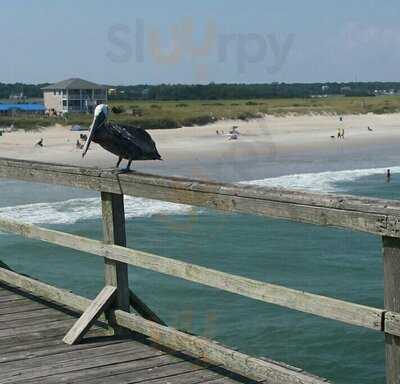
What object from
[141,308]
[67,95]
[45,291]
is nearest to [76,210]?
[45,291]

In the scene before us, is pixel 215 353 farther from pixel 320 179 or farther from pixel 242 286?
pixel 320 179

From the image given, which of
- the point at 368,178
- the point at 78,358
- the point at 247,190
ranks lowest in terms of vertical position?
the point at 368,178

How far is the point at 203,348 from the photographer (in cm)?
465

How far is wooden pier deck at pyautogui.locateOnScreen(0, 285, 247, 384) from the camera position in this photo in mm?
4516

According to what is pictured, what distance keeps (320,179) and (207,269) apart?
35841 millimetres

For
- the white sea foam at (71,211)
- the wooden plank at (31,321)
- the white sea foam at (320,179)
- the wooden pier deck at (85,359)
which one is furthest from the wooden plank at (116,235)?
the white sea foam at (320,179)

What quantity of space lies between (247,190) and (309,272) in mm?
13108

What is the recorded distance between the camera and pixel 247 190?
4121 mm

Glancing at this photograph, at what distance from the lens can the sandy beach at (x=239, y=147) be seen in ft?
152

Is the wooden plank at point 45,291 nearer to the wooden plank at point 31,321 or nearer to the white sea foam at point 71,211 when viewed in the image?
the wooden plank at point 31,321

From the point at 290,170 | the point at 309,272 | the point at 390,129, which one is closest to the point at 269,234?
the point at 309,272

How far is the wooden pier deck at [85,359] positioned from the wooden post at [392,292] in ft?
3.48

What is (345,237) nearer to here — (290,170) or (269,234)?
(269,234)

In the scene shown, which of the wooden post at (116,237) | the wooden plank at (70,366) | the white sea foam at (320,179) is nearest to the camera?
the wooden plank at (70,366)
